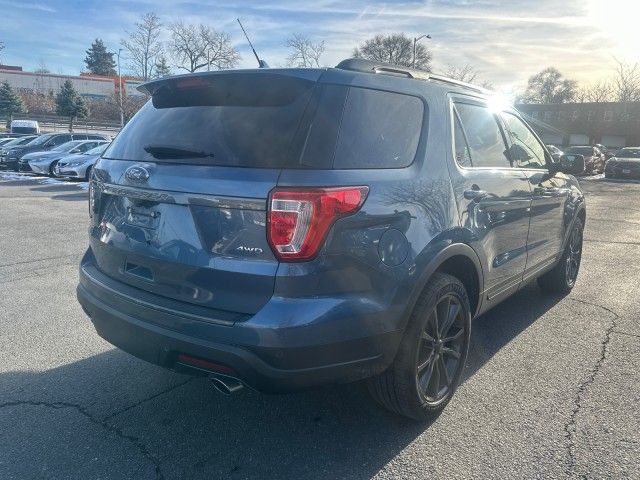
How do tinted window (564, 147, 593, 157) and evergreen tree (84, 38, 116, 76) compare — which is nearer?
tinted window (564, 147, 593, 157)

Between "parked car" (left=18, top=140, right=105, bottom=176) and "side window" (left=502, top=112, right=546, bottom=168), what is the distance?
17566 millimetres

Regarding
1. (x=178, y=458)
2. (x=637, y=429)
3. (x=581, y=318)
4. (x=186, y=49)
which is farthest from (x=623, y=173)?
(x=186, y=49)

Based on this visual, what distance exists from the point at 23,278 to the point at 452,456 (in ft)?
15.9

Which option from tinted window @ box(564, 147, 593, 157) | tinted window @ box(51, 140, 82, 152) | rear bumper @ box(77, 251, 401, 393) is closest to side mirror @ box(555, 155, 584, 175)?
rear bumper @ box(77, 251, 401, 393)

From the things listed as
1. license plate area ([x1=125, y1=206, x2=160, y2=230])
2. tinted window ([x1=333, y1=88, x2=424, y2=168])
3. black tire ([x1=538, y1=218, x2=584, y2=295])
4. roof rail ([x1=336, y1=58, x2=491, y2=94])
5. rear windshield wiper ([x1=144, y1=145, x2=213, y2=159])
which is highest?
roof rail ([x1=336, y1=58, x2=491, y2=94])

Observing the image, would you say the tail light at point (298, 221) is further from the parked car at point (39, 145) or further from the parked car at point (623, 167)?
the parked car at point (623, 167)

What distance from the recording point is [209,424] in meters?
2.89

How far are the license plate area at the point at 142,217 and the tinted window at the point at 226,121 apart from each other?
269 mm

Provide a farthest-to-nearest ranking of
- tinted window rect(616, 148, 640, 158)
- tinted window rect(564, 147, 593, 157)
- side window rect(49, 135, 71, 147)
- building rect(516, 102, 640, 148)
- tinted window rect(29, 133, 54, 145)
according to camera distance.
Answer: building rect(516, 102, 640, 148)
tinted window rect(564, 147, 593, 157)
tinted window rect(616, 148, 640, 158)
side window rect(49, 135, 71, 147)
tinted window rect(29, 133, 54, 145)

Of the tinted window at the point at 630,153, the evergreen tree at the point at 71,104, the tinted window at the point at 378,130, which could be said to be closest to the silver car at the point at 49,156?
the tinted window at the point at 378,130

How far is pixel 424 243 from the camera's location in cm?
262

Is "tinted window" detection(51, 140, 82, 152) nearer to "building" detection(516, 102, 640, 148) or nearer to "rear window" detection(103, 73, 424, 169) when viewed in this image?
"rear window" detection(103, 73, 424, 169)

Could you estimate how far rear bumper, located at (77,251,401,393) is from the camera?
2203 millimetres

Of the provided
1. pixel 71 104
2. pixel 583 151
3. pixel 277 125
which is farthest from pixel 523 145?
pixel 71 104
